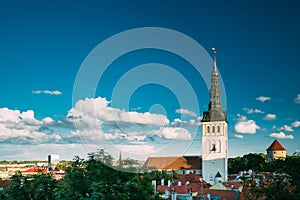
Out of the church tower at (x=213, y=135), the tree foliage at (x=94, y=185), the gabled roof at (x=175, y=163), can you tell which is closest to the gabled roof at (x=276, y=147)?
the gabled roof at (x=175, y=163)

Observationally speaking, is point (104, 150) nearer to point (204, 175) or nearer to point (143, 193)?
point (143, 193)

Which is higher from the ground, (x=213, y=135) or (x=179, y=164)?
(x=213, y=135)

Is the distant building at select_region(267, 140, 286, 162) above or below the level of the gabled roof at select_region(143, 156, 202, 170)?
above

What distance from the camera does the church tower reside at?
62875mm

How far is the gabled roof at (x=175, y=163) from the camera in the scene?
70188mm

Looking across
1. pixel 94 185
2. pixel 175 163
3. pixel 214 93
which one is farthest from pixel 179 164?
pixel 94 185

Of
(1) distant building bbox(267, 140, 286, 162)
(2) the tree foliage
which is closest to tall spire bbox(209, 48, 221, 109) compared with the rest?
(1) distant building bbox(267, 140, 286, 162)

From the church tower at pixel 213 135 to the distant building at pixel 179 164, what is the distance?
614cm

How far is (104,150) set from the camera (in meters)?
16.5

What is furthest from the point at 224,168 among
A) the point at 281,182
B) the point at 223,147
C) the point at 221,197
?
the point at 281,182

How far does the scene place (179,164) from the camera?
236ft

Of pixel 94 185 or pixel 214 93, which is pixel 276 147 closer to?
pixel 214 93

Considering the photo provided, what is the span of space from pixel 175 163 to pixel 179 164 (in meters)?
1.17

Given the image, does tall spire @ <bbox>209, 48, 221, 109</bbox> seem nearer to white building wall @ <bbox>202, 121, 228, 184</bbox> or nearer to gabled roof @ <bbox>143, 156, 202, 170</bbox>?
white building wall @ <bbox>202, 121, 228, 184</bbox>
